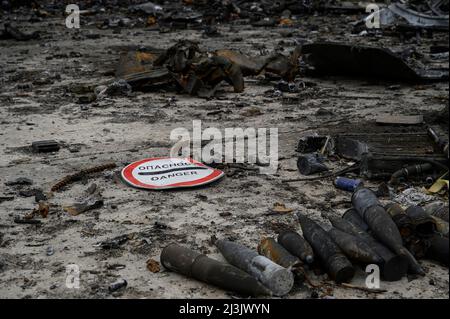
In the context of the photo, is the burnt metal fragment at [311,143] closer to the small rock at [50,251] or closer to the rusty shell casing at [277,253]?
the rusty shell casing at [277,253]

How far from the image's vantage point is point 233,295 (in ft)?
11.8

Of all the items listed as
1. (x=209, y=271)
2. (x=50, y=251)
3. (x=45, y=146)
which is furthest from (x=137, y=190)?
(x=209, y=271)

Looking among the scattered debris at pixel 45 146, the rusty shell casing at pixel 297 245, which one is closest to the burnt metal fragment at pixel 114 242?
the rusty shell casing at pixel 297 245

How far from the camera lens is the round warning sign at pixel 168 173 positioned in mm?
5320

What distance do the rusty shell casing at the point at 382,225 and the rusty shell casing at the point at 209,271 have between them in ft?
2.63

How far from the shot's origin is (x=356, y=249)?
12.2 ft

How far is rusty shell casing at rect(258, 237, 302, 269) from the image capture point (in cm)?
369

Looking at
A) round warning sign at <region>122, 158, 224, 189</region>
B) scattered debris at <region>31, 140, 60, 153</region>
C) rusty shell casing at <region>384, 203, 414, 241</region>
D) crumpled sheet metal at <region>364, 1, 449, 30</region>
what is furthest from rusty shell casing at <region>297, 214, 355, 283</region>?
crumpled sheet metal at <region>364, 1, 449, 30</region>

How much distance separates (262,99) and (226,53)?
1.70 meters

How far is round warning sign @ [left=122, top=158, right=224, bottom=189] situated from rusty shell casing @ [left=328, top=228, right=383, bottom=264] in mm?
1742

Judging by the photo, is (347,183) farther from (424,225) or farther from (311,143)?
(424,225)

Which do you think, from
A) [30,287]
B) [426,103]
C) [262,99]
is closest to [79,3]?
[262,99]

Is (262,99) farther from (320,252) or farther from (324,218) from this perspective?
(320,252)
